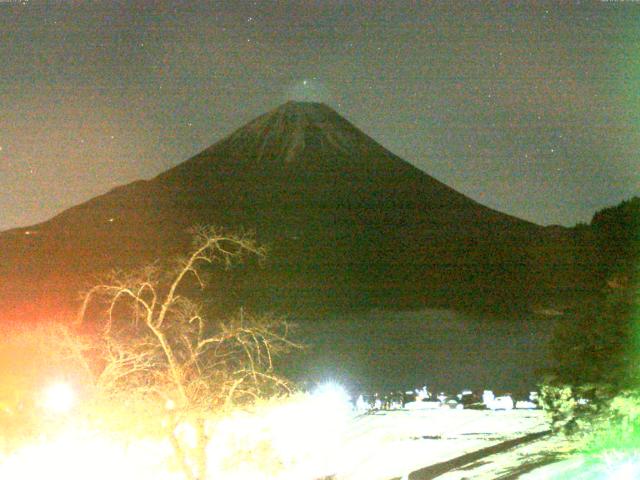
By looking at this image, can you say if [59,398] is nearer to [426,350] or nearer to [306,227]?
[426,350]

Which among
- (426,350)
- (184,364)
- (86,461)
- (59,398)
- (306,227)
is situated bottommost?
(426,350)

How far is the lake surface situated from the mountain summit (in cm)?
379

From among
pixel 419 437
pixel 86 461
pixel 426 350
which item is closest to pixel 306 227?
pixel 426 350

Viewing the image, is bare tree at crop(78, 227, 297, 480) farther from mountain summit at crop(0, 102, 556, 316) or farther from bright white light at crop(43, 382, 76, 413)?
mountain summit at crop(0, 102, 556, 316)

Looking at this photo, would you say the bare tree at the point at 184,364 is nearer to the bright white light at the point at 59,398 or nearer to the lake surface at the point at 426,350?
the bright white light at the point at 59,398

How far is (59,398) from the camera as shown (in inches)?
460

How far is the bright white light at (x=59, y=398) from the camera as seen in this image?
37.4 ft

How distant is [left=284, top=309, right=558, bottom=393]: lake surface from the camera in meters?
37.6

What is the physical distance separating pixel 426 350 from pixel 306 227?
29.7 metres

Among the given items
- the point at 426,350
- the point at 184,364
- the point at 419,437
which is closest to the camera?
the point at 184,364

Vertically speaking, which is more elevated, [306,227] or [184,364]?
[306,227]

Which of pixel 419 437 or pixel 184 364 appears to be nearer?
pixel 184 364

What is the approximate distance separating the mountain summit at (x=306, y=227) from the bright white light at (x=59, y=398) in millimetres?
26450

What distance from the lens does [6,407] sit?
1243 centimetres
